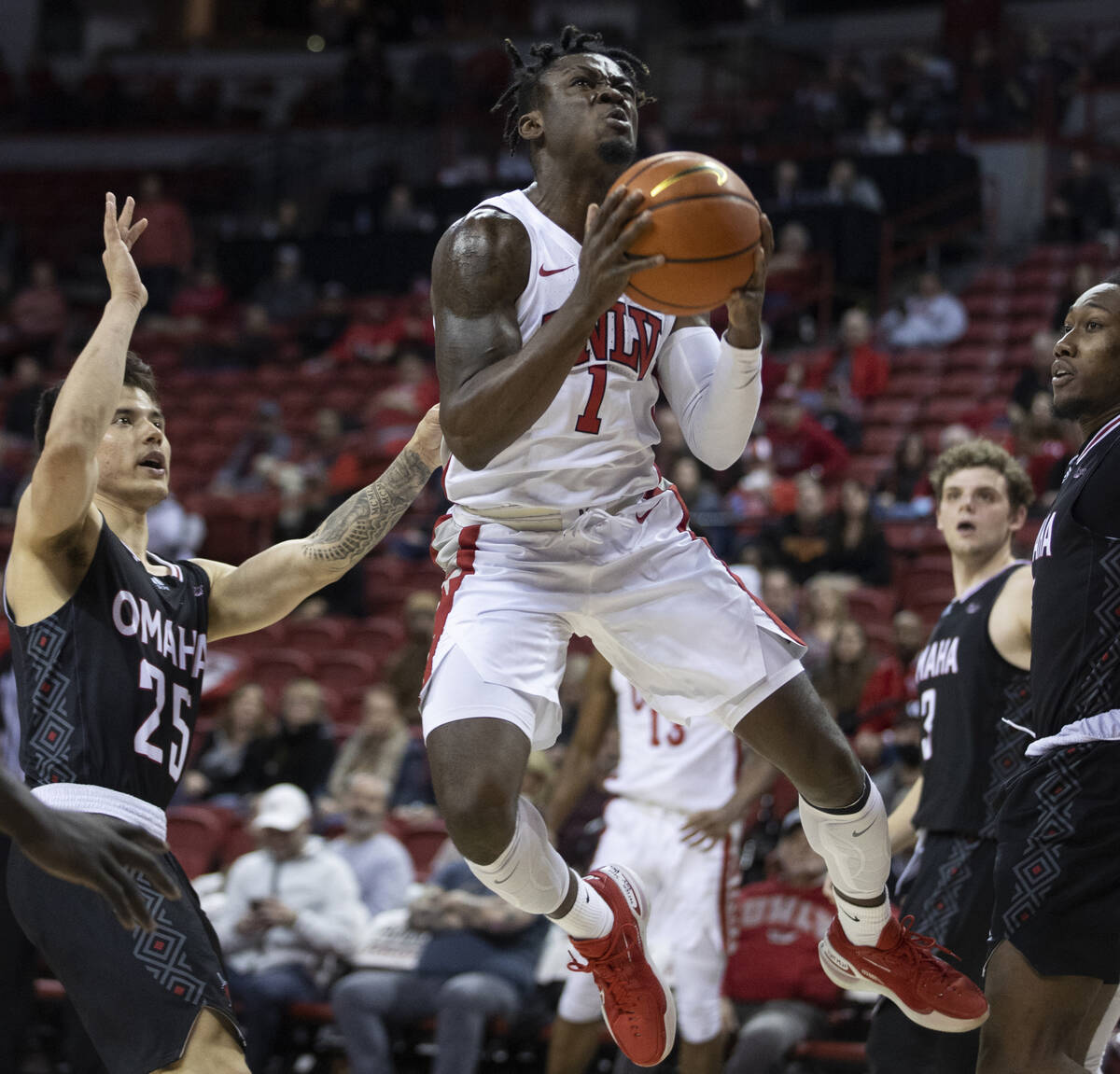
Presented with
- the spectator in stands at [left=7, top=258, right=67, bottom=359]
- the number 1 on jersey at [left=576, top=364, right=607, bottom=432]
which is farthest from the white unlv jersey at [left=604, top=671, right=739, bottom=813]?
the spectator in stands at [left=7, top=258, right=67, bottom=359]

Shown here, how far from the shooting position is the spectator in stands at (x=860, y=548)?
10.3 m

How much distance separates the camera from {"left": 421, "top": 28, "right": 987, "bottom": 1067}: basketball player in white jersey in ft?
12.1

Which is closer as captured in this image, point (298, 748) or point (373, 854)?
point (373, 854)

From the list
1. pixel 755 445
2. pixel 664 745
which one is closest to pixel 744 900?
pixel 664 745

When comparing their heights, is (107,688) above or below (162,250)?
below

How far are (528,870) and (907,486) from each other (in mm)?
8091

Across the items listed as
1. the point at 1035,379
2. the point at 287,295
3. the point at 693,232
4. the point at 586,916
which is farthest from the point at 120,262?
the point at 287,295

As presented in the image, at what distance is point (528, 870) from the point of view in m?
3.84

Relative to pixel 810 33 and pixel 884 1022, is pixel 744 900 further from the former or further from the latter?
pixel 810 33

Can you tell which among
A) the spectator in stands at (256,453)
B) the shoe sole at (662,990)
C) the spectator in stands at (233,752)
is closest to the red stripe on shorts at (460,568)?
the shoe sole at (662,990)

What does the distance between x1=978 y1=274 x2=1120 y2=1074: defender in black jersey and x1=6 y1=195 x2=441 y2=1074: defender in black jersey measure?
1.92 meters

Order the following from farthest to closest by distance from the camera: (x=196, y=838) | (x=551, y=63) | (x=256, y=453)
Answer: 1. (x=256, y=453)
2. (x=196, y=838)
3. (x=551, y=63)

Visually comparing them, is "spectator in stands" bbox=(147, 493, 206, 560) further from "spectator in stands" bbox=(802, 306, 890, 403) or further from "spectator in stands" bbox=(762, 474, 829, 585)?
"spectator in stands" bbox=(802, 306, 890, 403)

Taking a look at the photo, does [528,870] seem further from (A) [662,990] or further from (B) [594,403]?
(B) [594,403]
